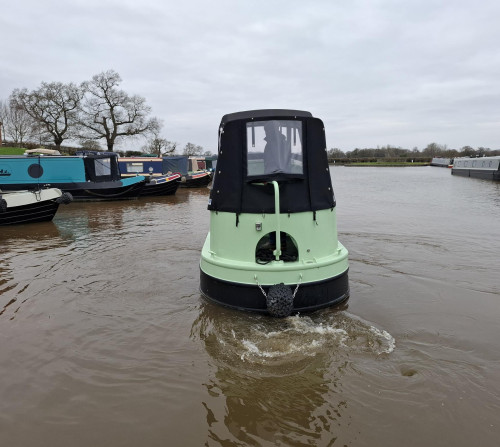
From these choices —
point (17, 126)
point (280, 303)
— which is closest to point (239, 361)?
point (280, 303)

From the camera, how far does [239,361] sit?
4.03 m

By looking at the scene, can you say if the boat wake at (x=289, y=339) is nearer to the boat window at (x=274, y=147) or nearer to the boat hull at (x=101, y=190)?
the boat window at (x=274, y=147)

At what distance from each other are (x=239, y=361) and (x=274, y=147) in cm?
261

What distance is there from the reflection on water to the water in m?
0.02

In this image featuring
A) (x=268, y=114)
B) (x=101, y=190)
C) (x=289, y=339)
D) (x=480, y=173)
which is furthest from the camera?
(x=480, y=173)

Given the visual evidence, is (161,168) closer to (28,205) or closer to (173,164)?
(173,164)

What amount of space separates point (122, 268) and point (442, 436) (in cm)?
626

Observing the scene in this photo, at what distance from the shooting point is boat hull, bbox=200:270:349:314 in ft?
15.7

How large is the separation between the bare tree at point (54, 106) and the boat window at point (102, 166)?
24143 mm

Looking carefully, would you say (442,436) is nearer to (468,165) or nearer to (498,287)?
(498,287)

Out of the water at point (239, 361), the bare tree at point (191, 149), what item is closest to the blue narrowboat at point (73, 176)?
the water at point (239, 361)

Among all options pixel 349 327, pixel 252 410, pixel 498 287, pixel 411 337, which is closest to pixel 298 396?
pixel 252 410

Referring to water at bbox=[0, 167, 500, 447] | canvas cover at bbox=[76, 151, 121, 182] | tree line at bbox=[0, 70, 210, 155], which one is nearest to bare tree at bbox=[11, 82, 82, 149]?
tree line at bbox=[0, 70, 210, 155]

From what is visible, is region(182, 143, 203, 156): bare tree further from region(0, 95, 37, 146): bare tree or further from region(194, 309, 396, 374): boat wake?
region(194, 309, 396, 374): boat wake
